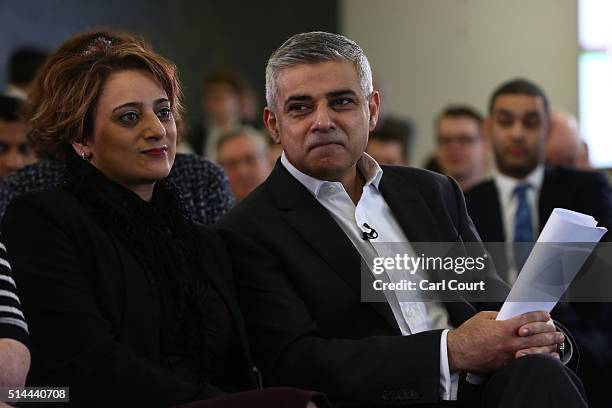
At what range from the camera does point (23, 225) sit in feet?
7.63

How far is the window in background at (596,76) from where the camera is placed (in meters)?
8.13

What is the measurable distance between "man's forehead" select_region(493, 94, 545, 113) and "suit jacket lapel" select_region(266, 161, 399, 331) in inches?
88.2

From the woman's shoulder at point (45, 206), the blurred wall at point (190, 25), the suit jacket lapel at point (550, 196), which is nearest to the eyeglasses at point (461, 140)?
the suit jacket lapel at point (550, 196)

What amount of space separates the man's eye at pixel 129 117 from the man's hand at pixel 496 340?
862 millimetres

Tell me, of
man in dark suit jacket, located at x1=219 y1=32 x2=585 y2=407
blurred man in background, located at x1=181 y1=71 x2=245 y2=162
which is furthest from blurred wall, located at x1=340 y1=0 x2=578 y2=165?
man in dark suit jacket, located at x1=219 y1=32 x2=585 y2=407

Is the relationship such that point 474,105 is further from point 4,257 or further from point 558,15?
point 4,257

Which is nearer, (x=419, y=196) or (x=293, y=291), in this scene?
(x=293, y=291)

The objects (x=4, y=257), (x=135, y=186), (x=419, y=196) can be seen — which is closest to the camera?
(x=4, y=257)

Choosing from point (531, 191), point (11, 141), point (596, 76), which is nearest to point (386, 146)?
point (531, 191)

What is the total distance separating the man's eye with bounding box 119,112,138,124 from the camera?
8.21ft

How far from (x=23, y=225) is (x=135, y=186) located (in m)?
0.31

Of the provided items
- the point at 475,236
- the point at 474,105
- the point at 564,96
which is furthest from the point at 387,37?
the point at 475,236

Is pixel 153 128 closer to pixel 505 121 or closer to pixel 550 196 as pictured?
pixel 550 196

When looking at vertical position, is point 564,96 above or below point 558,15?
below
